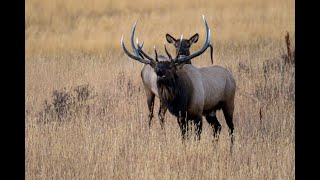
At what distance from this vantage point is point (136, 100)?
12.4m

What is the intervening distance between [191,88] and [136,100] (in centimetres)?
353

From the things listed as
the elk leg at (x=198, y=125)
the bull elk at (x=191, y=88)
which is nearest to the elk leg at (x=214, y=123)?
the bull elk at (x=191, y=88)

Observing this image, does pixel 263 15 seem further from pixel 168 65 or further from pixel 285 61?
pixel 168 65

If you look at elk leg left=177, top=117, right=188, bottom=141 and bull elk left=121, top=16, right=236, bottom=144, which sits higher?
bull elk left=121, top=16, right=236, bottom=144

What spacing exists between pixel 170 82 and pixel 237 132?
6.05 ft

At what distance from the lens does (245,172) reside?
7.52 metres

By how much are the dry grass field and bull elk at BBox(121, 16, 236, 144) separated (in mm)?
331

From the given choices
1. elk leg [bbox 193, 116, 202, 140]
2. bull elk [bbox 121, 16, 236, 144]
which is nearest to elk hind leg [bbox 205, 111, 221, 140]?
bull elk [bbox 121, 16, 236, 144]

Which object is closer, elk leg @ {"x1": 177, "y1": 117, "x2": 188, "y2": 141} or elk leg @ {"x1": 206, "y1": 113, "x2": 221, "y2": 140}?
elk leg @ {"x1": 177, "y1": 117, "x2": 188, "y2": 141}

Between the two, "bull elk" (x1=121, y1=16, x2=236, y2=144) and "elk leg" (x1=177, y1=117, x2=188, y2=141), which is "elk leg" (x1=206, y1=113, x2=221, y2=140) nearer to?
"bull elk" (x1=121, y1=16, x2=236, y2=144)

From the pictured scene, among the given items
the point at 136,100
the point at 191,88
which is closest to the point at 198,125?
the point at 191,88

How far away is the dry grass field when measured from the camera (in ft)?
25.9

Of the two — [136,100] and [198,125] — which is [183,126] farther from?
[136,100]
